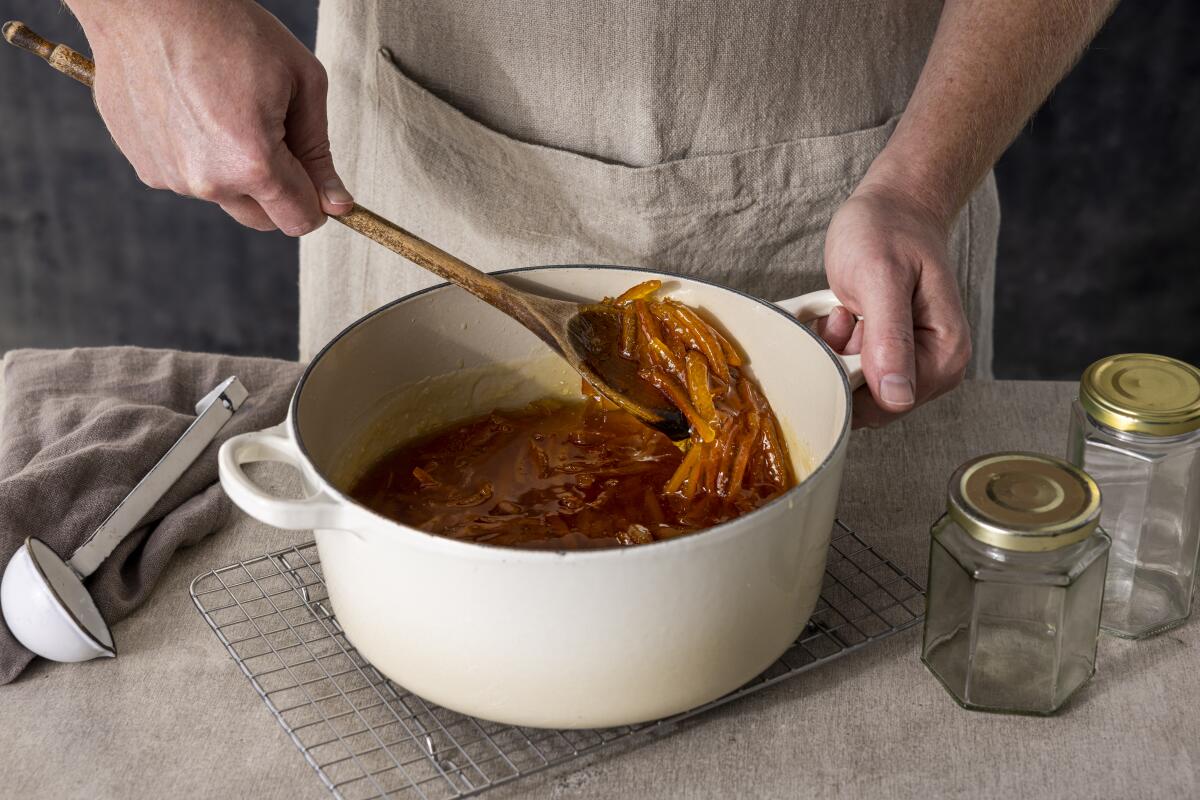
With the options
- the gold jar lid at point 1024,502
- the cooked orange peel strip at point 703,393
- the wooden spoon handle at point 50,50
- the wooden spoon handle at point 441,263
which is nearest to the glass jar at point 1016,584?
the gold jar lid at point 1024,502

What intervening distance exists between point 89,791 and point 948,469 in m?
0.91

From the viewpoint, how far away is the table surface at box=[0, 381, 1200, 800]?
103cm

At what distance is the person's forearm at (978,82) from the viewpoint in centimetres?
145

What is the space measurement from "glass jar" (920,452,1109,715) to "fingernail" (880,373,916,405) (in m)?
0.11

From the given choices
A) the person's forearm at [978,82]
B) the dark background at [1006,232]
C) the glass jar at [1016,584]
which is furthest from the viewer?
the dark background at [1006,232]

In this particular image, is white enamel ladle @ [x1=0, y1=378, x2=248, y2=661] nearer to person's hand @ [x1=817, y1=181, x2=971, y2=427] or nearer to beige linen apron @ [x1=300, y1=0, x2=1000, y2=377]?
beige linen apron @ [x1=300, y1=0, x2=1000, y2=377]

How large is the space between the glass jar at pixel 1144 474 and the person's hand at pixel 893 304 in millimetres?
152

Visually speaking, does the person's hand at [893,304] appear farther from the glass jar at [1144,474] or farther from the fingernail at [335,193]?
the fingernail at [335,193]

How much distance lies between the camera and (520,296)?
1257 mm

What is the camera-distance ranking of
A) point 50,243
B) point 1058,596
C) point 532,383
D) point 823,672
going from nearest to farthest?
point 1058,596 → point 823,672 → point 532,383 → point 50,243

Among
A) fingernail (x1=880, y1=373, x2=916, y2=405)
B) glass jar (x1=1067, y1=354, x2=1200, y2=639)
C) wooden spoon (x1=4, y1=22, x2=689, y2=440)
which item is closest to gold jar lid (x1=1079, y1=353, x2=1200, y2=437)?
glass jar (x1=1067, y1=354, x2=1200, y2=639)

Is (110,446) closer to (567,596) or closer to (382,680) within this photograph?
(382,680)

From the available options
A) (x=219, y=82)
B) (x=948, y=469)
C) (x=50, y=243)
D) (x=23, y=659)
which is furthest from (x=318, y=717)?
(x=50, y=243)

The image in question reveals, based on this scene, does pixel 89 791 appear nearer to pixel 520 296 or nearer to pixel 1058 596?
pixel 520 296
